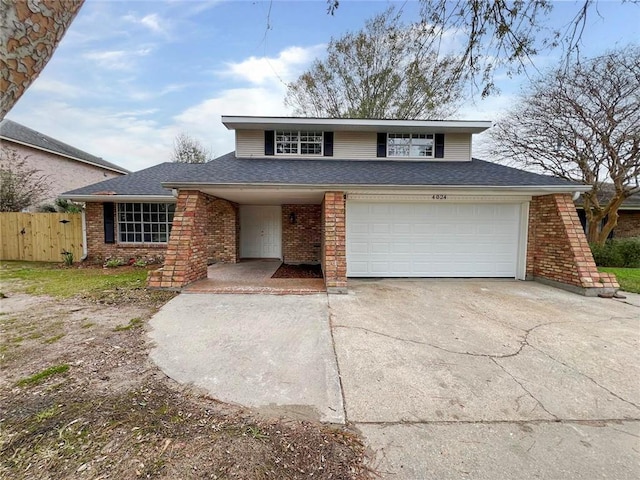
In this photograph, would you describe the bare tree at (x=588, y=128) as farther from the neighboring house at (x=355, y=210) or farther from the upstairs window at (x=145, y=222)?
the upstairs window at (x=145, y=222)

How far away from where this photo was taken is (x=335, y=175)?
308 inches

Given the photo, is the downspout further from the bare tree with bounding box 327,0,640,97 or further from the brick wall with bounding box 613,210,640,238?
the brick wall with bounding box 613,210,640,238

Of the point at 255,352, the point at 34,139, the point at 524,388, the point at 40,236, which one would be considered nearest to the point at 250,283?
the point at 255,352

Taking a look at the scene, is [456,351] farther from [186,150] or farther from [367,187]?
[186,150]

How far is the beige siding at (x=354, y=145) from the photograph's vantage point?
9.98m

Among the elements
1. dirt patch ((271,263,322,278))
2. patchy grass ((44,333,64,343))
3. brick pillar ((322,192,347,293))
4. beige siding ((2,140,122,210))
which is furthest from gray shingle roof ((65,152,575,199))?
beige siding ((2,140,122,210))

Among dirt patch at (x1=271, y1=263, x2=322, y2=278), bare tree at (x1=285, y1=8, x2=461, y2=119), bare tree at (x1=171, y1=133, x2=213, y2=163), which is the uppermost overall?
bare tree at (x1=285, y1=8, x2=461, y2=119)

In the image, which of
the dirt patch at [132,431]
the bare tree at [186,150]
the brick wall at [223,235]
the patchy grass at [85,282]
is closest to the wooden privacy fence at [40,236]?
the patchy grass at [85,282]

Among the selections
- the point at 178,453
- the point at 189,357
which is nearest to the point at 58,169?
the point at 189,357

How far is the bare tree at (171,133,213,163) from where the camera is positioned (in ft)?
76.6

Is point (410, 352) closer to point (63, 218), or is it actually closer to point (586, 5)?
point (586, 5)

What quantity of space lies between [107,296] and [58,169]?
15932 mm

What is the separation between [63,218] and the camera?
35.2 ft

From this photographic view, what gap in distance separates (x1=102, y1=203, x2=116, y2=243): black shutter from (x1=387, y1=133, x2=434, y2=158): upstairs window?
10.2 m
